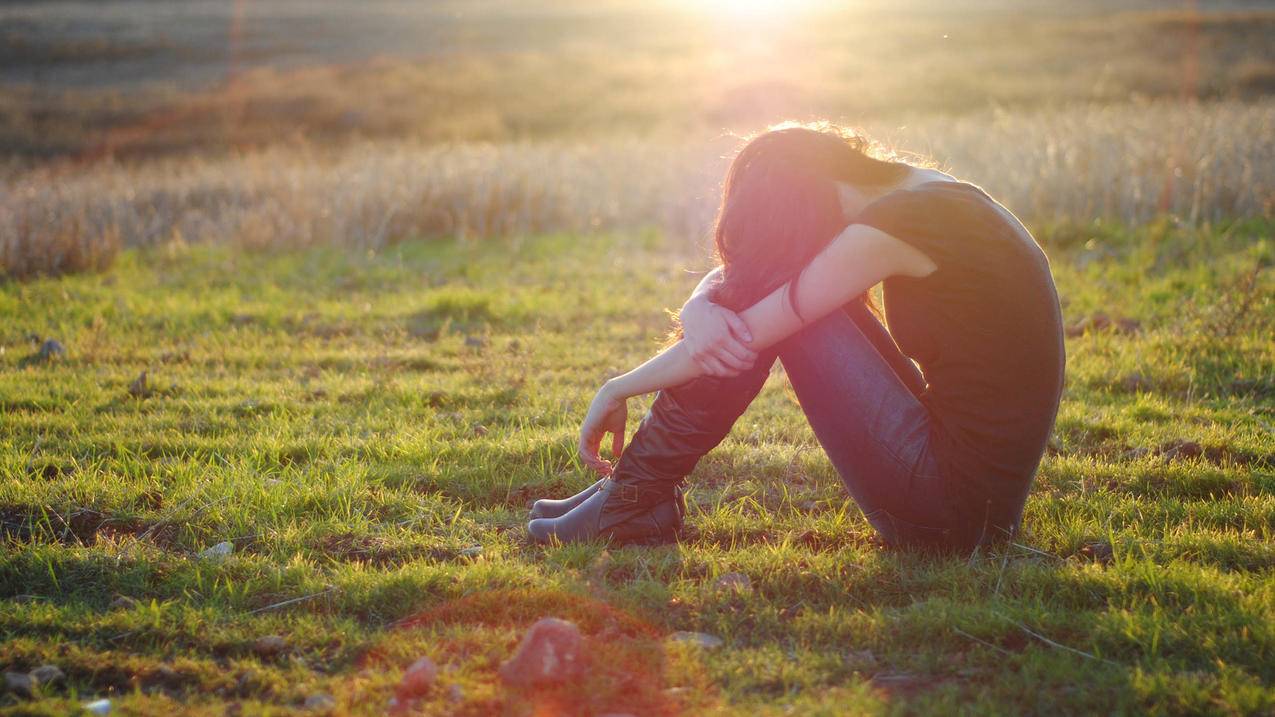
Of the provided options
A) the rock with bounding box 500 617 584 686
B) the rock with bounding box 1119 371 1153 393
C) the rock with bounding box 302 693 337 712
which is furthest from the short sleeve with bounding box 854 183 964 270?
the rock with bounding box 1119 371 1153 393

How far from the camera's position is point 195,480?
13.7 feet

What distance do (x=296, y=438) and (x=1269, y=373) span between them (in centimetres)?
540

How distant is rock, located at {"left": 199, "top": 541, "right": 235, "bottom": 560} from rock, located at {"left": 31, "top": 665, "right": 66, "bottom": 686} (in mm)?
770

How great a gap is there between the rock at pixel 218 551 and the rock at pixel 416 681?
1.20 metres

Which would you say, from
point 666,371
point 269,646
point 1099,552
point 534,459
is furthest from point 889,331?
point 269,646

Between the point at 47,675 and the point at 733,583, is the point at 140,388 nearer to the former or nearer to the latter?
the point at 47,675

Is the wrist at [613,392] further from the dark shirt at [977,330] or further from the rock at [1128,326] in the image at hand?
the rock at [1128,326]

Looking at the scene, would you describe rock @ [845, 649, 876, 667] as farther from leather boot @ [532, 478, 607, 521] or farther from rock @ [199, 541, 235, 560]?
rock @ [199, 541, 235, 560]

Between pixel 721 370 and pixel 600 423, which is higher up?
pixel 721 370

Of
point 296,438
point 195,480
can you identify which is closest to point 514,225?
point 296,438

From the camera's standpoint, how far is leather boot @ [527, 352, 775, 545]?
3240mm

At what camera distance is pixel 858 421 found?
3123 millimetres

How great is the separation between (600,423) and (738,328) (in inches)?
28.1

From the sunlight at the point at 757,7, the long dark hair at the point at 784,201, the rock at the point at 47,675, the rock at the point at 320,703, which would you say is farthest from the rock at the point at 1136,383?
the sunlight at the point at 757,7
